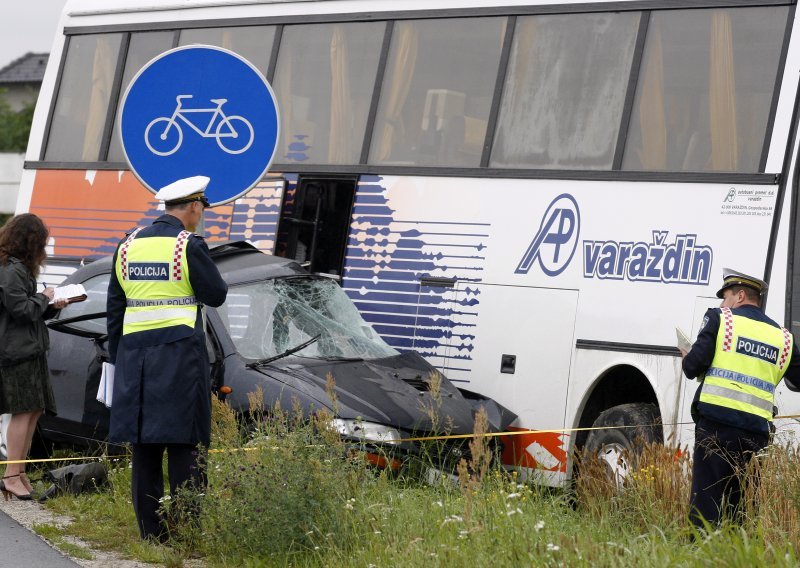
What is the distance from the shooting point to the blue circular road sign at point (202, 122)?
8.79m

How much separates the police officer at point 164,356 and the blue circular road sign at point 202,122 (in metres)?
1.12

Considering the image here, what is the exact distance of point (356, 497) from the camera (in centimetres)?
721

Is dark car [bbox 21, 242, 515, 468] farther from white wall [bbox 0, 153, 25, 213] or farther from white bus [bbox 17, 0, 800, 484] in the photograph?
white wall [bbox 0, 153, 25, 213]

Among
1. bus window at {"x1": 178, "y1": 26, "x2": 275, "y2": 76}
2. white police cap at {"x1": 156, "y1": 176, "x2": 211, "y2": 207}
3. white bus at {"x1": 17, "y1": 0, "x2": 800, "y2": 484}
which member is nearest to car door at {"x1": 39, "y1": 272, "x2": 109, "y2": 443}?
white bus at {"x1": 17, "y1": 0, "x2": 800, "y2": 484}

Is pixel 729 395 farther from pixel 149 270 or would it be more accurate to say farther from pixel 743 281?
→ pixel 149 270

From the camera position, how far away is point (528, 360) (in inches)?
404

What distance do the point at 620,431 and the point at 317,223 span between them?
3263 mm

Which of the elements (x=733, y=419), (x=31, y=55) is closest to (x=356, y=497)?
(x=733, y=419)

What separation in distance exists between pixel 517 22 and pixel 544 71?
1.61 ft

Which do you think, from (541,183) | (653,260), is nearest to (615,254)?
(653,260)

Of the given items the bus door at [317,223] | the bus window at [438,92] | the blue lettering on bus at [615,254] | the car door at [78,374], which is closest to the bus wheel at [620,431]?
the blue lettering on bus at [615,254]

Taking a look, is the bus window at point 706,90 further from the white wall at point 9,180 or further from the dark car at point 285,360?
the white wall at point 9,180

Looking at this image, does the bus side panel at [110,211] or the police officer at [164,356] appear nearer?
the police officer at [164,356]

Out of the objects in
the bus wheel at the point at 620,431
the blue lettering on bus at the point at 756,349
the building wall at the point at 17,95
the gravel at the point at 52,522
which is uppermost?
the building wall at the point at 17,95
